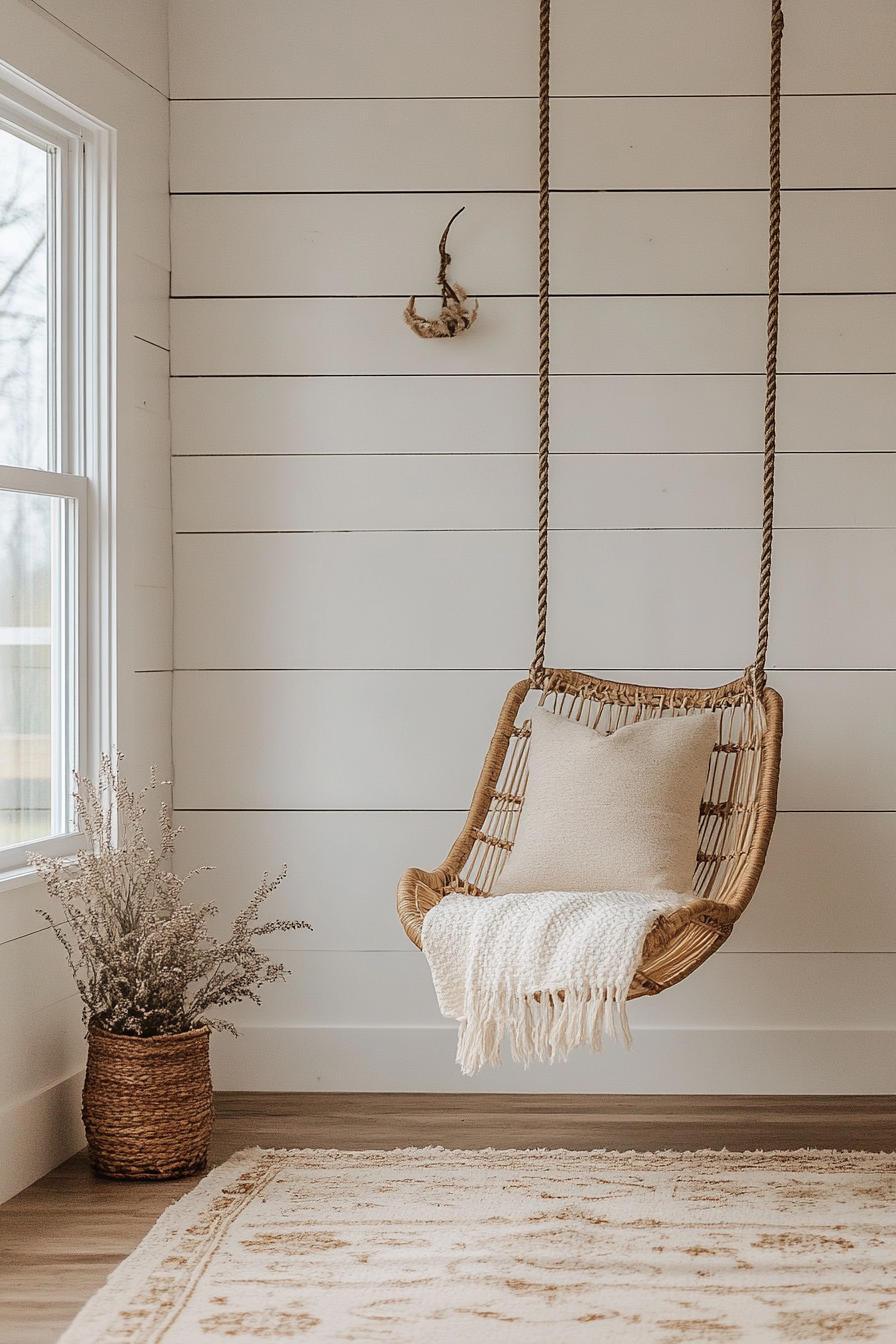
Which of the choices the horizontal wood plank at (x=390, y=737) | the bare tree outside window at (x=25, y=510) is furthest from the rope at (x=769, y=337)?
the bare tree outside window at (x=25, y=510)

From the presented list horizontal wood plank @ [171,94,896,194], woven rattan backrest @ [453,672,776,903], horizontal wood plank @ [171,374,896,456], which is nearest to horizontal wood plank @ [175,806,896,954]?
woven rattan backrest @ [453,672,776,903]

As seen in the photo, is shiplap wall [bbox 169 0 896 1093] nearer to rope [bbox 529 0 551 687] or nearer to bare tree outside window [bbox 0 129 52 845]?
rope [bbox 529 0 551 687]

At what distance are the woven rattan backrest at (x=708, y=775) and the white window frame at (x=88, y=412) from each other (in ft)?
2.59

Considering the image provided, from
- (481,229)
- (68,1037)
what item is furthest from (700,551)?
(68,1037)

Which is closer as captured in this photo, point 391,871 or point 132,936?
point 132,936

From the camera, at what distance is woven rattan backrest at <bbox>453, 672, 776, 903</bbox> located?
229 centimetres

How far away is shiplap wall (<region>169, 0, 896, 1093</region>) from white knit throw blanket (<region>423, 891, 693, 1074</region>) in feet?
2.40

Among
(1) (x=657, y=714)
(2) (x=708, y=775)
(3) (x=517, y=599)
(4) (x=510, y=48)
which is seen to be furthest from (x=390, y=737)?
(4) (x=510, y=48)

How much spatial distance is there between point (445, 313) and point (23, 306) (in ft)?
2.85

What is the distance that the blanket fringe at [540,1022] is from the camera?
6.10 ft

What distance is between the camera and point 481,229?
2.67m

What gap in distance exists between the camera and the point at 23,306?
7.35 ft

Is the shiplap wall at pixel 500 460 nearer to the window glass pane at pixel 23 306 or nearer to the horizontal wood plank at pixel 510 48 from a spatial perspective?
the horizontal wood plank at pixel 510 48

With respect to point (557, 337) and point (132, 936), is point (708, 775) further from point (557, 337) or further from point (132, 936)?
point (132, 936)
